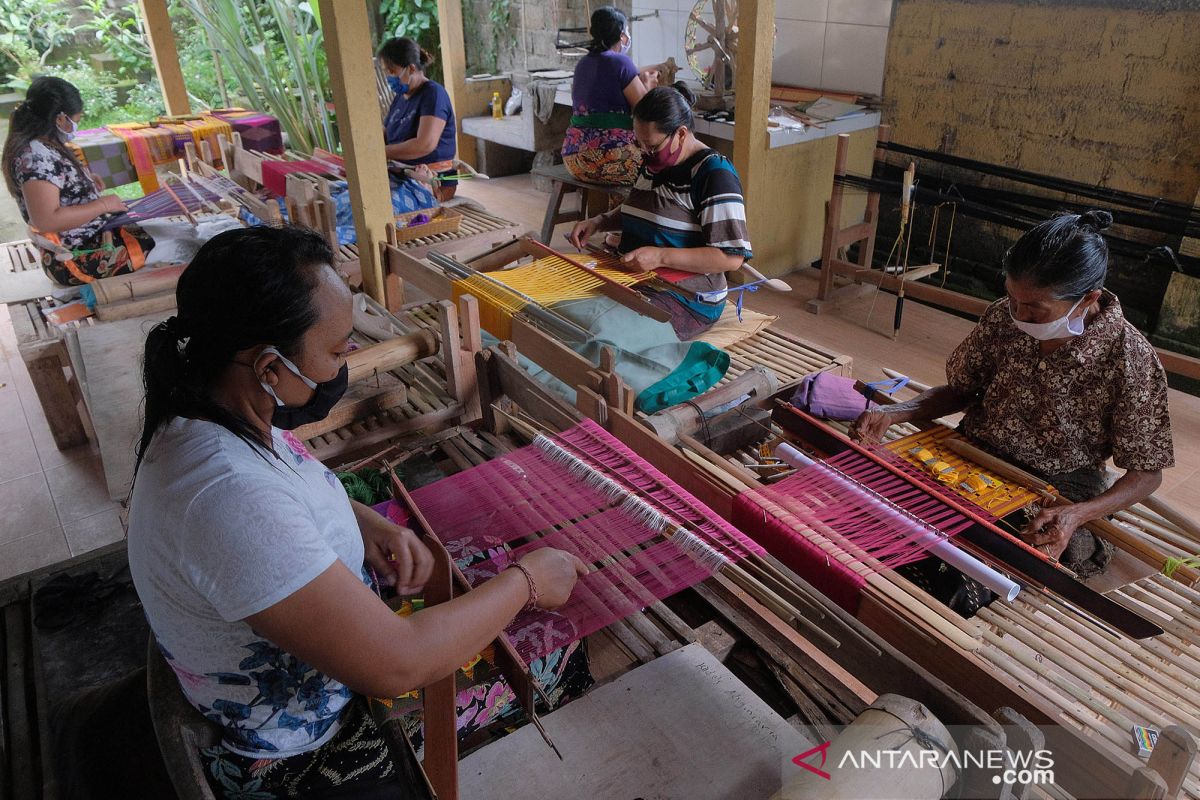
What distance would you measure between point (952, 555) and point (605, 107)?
12.3ft

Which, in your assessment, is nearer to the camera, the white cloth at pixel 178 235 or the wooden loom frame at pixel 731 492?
the wooden loom frame at pixel 731 492

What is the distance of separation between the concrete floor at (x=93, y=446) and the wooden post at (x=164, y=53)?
1.78m

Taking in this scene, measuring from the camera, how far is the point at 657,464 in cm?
182

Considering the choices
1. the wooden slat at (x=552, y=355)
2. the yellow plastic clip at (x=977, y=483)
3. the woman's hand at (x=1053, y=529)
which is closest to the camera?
the woman's hand at (x=1053, y=529)

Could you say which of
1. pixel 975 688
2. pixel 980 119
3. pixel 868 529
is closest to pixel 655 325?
pixel 868 529

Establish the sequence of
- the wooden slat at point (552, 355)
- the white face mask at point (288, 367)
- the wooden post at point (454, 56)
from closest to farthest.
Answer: the white face mask at point (288, 367), the wooden slat at point (552, 355), the wooden post at point (454, 56)

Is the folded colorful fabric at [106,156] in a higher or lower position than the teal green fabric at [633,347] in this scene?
higher

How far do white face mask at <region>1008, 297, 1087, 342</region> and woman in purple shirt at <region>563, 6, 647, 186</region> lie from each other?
3.14 metres

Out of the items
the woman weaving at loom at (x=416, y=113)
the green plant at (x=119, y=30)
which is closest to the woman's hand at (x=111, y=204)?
the woman weaving at loom at (x=416, y=113)

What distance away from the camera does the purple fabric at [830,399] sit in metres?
2.29

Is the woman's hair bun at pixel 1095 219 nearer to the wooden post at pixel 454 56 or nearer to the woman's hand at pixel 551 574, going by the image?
the woman's hand at pixel 551 574

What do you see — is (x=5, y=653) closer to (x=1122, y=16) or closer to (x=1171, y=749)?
(x=1171, y=749)

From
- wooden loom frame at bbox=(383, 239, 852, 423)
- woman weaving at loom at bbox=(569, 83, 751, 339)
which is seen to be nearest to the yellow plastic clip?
wooden loom frame at bbox=(383, 239, 852, 423)

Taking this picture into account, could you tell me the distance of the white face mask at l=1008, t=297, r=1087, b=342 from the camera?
182 cm
